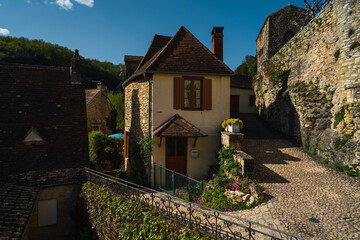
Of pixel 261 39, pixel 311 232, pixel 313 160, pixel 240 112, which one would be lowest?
pixel 311 232

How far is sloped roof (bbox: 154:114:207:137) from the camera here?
30.3ft

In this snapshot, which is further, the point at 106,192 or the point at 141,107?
the point at 141,107

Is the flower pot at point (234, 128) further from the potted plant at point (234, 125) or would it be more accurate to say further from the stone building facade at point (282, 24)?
the stone building facade at point (282, 24)

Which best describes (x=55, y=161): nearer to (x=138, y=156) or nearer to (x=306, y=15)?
(x=138, y=156)

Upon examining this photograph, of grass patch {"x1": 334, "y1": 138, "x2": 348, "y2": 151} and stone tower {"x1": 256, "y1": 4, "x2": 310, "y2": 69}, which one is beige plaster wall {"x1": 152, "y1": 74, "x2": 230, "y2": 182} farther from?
stone tower {"x1": 256, "y1": 4, "x2": 310, "y2": 69}

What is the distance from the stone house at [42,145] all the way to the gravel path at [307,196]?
25.0 ft

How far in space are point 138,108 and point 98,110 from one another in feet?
37.3

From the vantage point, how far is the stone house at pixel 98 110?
795 inches

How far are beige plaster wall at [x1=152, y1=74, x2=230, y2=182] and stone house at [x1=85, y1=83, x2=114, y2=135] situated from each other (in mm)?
12543

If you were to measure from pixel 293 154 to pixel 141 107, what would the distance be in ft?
27.7

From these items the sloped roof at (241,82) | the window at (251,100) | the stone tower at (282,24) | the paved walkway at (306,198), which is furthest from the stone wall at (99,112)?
the stone tower at (282,24)

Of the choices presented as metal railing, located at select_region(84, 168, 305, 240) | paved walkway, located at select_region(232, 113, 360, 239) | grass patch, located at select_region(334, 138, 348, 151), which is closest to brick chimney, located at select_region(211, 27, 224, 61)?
paved walkway, located at select_region(232, 113, 360, 239)

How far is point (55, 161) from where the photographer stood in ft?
28.3

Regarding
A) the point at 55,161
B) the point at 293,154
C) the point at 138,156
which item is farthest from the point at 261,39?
the point at 55,161
